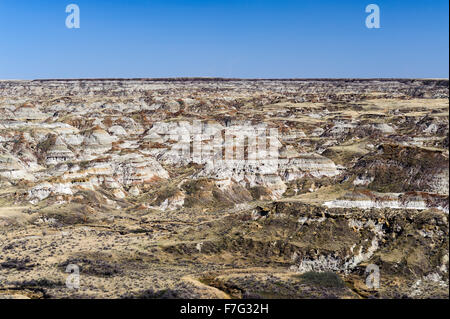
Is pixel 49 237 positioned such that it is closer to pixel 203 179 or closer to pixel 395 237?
pixel 203 179

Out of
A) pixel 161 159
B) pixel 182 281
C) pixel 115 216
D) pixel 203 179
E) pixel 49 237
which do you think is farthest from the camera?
pixel 161 159

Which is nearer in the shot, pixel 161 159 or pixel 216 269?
pixel 216 269

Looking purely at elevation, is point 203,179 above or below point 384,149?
below

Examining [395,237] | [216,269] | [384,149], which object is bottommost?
[216,269]

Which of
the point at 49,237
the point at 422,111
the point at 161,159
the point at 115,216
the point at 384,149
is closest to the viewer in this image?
the point at 49,237

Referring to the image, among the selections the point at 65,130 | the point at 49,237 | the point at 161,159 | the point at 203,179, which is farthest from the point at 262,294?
the point at 65,130
